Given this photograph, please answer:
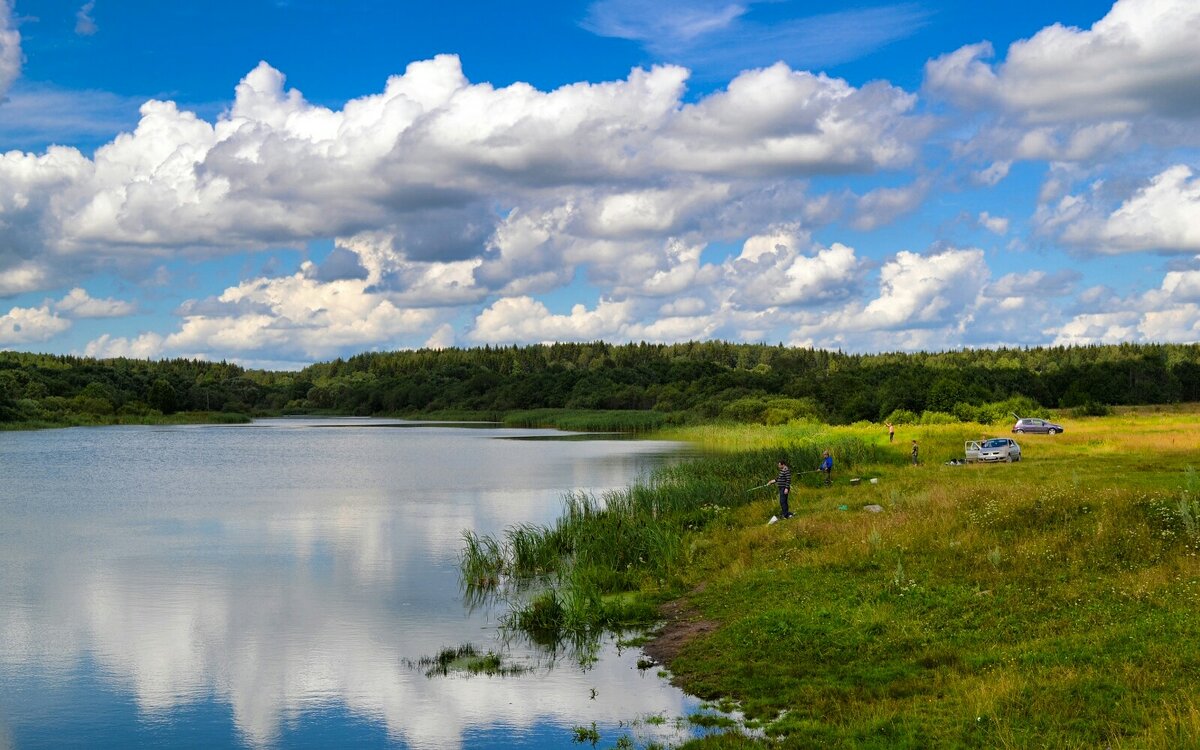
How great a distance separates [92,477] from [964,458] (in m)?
→ 59.0

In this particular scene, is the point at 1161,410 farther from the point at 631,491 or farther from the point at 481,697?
the point at 481,697

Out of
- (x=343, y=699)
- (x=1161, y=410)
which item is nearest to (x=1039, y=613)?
(x=343, y=699)

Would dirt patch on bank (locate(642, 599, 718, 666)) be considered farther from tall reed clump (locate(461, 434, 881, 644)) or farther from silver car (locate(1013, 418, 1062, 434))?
silver car (locate(1013, 418, 1062, 434))

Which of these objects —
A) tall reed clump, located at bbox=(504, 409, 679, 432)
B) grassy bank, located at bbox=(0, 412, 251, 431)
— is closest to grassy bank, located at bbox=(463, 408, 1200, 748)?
tall reed clump, located at bbox=(504, 409, 679, 432)

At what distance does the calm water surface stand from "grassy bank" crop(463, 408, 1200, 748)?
247 cm

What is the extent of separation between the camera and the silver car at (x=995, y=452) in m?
55.2

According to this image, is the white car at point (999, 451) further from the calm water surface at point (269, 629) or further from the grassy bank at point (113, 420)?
the grassy bank at point (113, 420)

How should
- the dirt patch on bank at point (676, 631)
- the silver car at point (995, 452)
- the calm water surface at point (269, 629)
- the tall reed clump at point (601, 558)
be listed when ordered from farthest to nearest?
the silver car at point (995, 452), the tall reed clump at point (601, 558), the dirt patch on bank at point (676, 631), the calm water surface at point (269, 629)

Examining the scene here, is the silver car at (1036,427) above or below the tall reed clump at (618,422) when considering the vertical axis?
above

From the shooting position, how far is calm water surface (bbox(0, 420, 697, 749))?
1822 cm

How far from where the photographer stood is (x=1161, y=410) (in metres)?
121

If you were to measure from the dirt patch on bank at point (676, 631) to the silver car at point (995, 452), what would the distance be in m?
35.5

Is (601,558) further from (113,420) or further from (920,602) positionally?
(113,420)

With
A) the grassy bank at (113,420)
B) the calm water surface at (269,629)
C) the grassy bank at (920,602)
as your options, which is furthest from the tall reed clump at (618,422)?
the grassy bank at (920,602)
